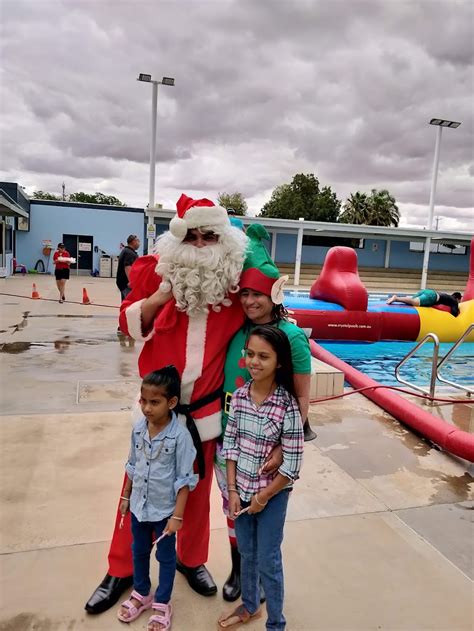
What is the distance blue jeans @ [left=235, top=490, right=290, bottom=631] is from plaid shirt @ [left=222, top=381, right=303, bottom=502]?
0.09 m

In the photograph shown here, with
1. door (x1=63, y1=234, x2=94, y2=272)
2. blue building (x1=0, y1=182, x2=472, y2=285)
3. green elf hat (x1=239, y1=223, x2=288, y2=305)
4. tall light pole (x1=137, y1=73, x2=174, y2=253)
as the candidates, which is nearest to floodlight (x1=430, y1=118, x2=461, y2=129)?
blue building (x1=0, y1=182, x2=472, y2=285)

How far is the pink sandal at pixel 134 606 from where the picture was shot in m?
2.15

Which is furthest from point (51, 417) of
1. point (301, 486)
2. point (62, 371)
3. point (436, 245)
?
point (436, 245)

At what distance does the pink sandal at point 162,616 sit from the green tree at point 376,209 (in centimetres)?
4849

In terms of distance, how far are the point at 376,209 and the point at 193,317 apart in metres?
49.0

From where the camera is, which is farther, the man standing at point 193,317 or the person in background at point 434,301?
the person in background at point 434,301

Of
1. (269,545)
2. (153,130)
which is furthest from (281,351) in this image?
(153,130)

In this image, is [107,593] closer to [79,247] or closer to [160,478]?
[160,478]

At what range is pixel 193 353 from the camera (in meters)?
2.21

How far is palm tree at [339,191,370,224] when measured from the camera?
48.7 m

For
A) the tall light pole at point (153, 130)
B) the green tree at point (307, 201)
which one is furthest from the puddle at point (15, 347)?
the green tree at point (307, 201)

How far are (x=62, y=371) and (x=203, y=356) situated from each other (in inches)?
173

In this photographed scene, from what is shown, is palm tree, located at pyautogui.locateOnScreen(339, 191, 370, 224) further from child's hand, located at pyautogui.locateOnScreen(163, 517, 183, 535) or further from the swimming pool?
child's hand, located at pyautogui.locateOnScreen(163, 517, 183, 535)

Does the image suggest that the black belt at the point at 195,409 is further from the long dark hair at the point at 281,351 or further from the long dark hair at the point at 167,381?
the long dark hair at the point at 281,351
